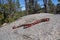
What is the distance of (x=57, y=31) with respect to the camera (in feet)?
31.6

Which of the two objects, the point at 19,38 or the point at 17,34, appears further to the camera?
the point at 17,34

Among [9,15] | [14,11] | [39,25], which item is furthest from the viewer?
[14,11]

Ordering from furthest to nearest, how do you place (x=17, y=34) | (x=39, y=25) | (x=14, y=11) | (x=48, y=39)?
1. (x=14, y=11)
2. (x=39, y=25)
3. (x=17, y=34)
4. (x=48, y=39)

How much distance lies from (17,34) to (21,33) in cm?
24

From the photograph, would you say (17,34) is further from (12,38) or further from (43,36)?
(43,36)

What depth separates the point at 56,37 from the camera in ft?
29.7

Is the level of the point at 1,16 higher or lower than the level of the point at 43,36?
lower

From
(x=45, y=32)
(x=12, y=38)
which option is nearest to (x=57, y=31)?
(x=45, y=32)

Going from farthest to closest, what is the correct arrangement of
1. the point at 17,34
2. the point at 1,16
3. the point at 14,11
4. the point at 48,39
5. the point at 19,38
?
the point at 14,11 < the point at 1,16 < the point at 17,34 < the point at 19,38 < the point at 48,39

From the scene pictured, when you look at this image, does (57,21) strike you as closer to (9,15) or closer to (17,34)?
(17,34)

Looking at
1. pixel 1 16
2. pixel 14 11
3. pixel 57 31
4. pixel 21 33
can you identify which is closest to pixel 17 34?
pixel 21 33

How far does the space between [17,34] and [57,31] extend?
2279 mm

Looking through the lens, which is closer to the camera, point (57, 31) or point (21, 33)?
point (57, 31)

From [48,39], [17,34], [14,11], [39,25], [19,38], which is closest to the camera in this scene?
[48,39]
